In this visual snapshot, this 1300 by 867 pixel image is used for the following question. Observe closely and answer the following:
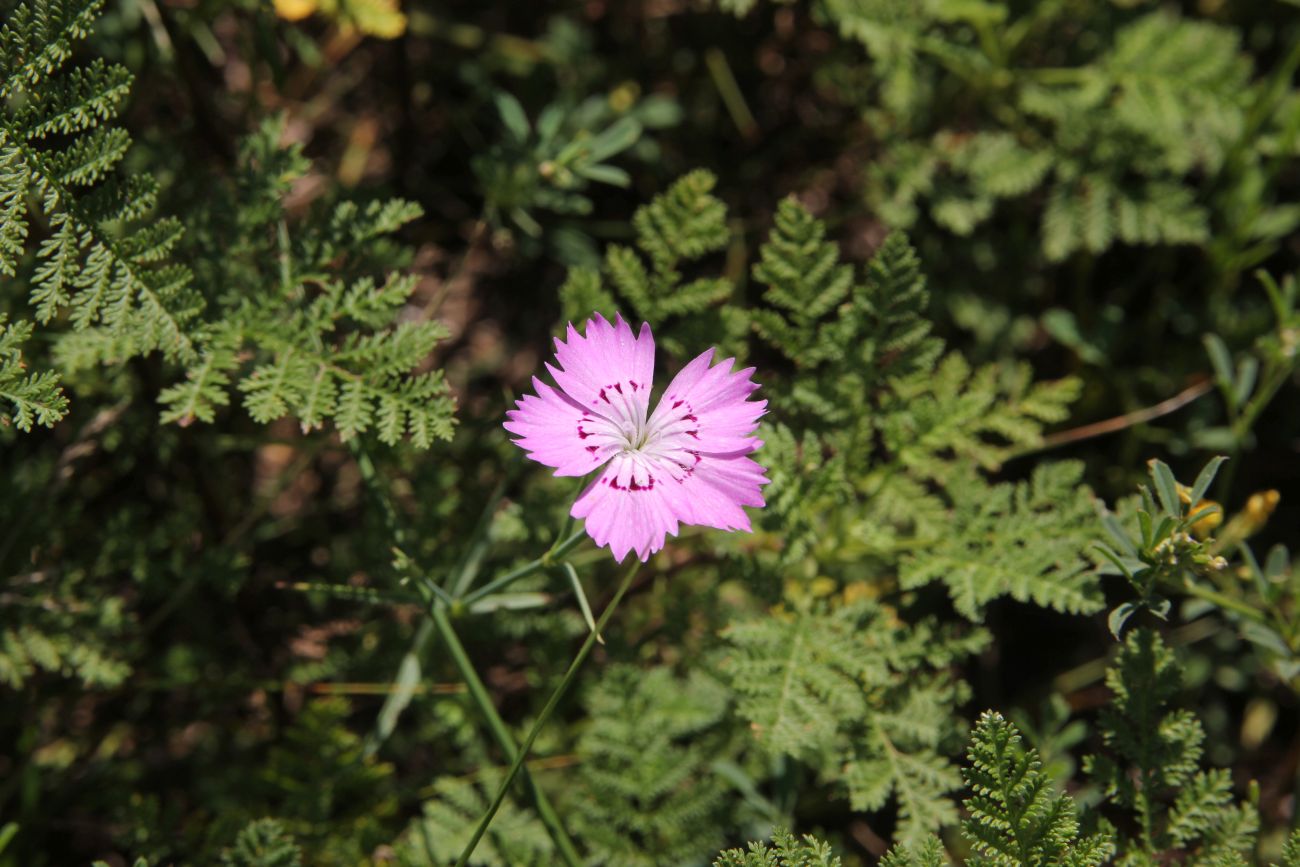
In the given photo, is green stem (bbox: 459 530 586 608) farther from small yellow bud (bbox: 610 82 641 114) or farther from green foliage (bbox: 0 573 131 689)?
small yellow bud (bbox: 610 82 641 114)

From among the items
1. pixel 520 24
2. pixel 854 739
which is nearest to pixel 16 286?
pixel 520 24

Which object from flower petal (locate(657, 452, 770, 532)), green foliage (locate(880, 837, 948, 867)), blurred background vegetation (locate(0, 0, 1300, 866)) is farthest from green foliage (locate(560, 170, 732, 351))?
green foliage (locate(880, 837, 948, 867))

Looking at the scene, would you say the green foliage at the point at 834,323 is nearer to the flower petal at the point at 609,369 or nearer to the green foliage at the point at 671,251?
the green foliage at the point at 671,251

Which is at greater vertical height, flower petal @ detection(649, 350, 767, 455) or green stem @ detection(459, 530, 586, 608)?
flower petal @ detection(649, 350, 767, 455)

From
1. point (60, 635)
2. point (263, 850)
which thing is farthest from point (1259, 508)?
point (60, 635)

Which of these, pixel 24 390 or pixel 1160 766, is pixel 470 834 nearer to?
pixel 24 390

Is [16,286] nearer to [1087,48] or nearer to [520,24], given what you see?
[520,24]
